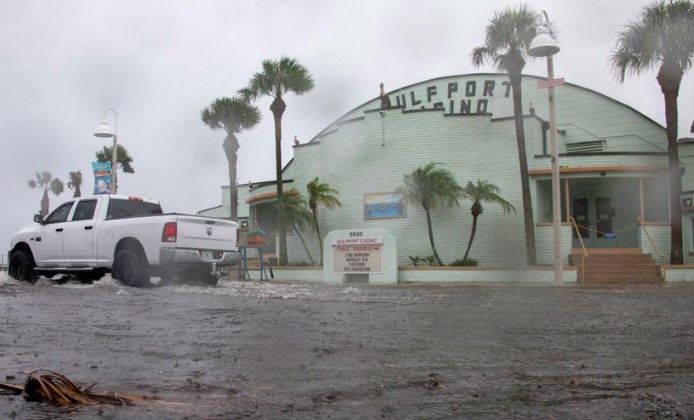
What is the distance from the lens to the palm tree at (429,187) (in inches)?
180

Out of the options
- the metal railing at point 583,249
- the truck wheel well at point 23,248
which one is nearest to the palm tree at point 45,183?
the truck wheel well at point 23,248

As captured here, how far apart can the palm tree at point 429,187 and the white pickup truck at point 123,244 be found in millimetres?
3859

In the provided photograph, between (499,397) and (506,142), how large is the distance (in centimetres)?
139

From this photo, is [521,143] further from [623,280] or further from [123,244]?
[623,280]

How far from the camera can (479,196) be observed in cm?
390

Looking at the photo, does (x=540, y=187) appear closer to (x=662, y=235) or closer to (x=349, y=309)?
(x=662, y=235)

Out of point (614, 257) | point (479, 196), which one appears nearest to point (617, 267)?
point (614, 257)

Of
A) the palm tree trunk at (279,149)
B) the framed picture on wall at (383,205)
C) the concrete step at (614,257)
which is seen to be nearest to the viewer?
the palm tree trunk at (279,149)

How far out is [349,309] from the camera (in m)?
6.47

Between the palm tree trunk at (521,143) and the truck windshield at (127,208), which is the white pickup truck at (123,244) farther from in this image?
the palm tree trunk at (521,143)

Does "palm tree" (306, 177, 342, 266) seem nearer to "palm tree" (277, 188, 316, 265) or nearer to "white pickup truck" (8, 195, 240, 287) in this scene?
"palm tree" (277, 188, 316, 265)

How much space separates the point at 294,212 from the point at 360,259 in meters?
8.42

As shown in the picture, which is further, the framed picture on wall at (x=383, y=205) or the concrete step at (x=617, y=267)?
the concrete step at (x=617, y=267)

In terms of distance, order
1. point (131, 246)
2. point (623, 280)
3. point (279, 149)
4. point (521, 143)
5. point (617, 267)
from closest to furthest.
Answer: point (521, 143) < point (279, 149) < point (131, 246) < point (623, 280) < point (617, 267)
